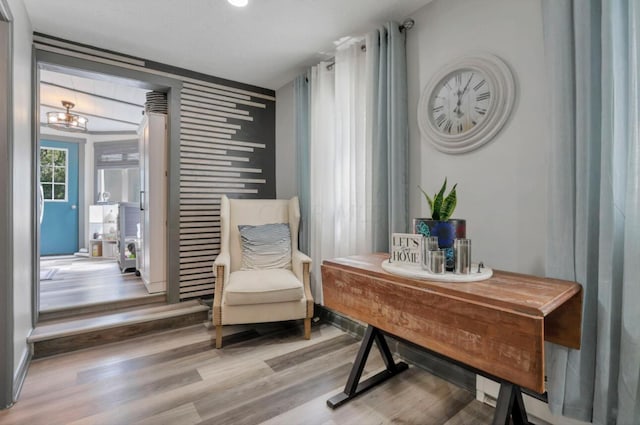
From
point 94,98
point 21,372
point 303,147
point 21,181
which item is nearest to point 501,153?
point 303,147

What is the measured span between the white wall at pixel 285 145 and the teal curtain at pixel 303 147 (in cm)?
14

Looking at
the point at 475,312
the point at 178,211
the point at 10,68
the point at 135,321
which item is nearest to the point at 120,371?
the point at 135,321

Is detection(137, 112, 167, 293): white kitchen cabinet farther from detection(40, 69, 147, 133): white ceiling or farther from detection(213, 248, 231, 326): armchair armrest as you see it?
detection(213, 248, 231, 326): armchair armrest

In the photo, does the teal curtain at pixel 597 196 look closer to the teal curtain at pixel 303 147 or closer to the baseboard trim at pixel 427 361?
the baseboard trim at pixel 427 361

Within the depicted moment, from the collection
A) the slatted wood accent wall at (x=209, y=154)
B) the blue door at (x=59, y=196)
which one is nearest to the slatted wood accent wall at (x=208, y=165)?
the slatted wood accent wall at (x=209, y=154)

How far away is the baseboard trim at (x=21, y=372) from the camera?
67.8 inches

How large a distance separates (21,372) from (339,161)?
252 cm

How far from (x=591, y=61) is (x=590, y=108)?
19 centimetres

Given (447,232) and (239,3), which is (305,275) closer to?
(447,232)

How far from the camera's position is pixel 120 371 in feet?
6.60

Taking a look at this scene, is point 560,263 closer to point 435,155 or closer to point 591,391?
point 591,391

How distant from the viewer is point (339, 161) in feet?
8.72

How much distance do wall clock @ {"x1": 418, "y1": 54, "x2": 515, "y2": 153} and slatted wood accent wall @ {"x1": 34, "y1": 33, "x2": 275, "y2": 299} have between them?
2.00m

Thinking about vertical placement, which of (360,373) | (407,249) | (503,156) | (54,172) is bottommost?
(360,373)
